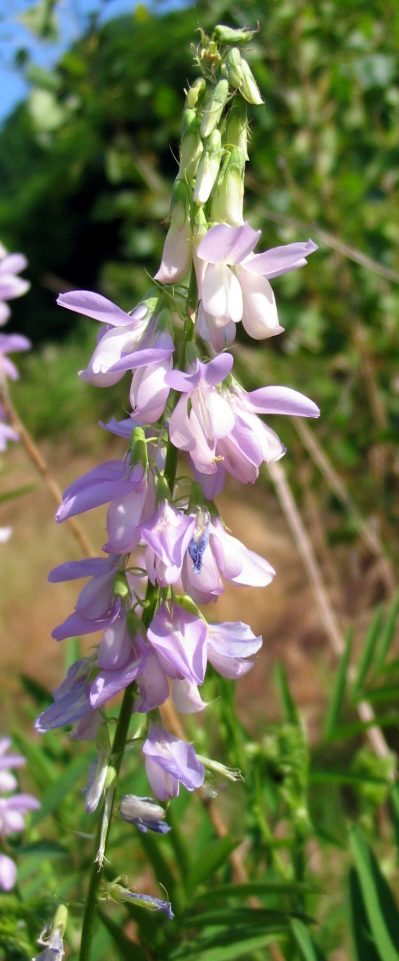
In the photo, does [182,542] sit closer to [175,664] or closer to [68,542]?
[175,664]

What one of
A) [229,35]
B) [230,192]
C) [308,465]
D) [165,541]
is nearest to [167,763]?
[165,541]

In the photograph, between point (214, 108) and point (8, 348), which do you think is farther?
point (8, 348)

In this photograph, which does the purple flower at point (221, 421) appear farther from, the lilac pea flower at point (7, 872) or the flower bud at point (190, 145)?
the lilac pea flower at point (7, 872)

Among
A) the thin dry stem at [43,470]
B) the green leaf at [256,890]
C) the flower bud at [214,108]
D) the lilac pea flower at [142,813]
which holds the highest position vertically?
the flower bud at [214,108]

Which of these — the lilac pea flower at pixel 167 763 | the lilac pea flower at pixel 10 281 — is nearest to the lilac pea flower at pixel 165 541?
the lilac pea flower at pixel 167 763

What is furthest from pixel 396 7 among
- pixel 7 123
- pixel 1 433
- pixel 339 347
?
pixel 7 123

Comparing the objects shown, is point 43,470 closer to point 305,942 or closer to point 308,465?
point 305,942

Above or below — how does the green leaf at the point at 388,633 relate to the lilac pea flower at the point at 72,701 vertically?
below
